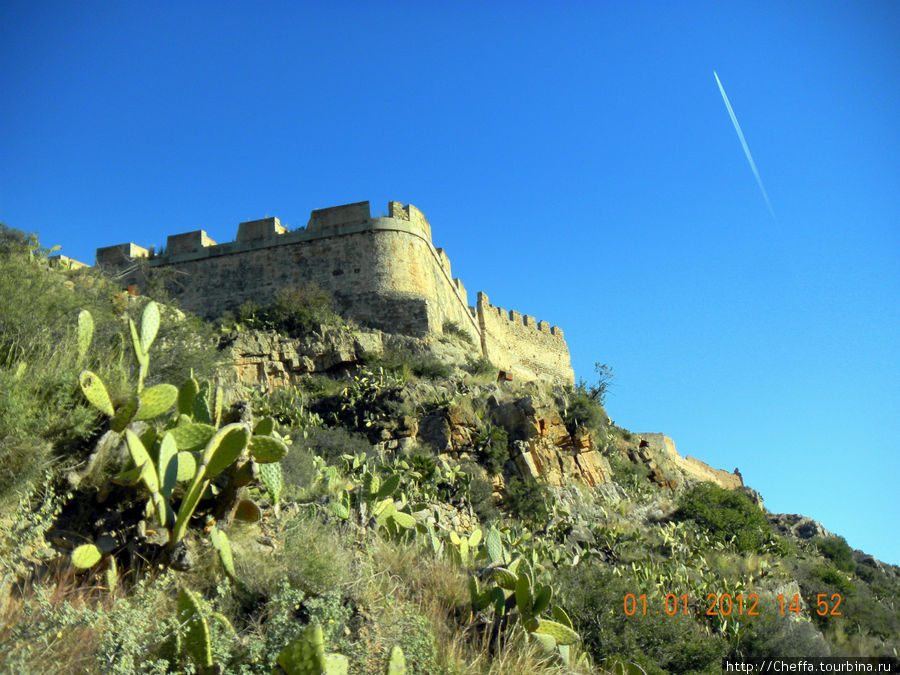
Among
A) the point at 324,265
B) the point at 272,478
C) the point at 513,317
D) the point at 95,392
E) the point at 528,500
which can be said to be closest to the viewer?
the point at 95,392

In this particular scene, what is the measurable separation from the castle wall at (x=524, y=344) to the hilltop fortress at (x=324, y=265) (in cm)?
722

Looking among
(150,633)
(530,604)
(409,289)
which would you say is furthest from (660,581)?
(409,289)

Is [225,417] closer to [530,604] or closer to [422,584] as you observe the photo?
[422,584]

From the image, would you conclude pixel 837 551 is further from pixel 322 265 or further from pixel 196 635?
pixel 196 635

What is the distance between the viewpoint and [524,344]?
30.7 m

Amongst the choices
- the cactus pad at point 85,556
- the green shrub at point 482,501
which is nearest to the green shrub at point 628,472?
the green shrub at point 482,501

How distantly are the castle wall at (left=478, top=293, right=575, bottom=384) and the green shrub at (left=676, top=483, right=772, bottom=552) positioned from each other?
1172 cm

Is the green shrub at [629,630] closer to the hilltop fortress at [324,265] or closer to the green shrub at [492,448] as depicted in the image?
the green shrub at [492,448]

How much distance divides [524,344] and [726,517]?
1652 centimetres

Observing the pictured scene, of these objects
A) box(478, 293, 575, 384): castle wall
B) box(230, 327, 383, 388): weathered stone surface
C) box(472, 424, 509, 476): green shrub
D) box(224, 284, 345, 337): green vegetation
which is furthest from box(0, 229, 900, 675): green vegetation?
box(478, 293, 575, 384): castle wall

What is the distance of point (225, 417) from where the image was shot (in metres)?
5.79

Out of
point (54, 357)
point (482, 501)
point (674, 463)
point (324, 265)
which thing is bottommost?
point (482, 501)

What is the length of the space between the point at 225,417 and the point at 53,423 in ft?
4.33

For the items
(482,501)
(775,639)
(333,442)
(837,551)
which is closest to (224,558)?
(775,639)
